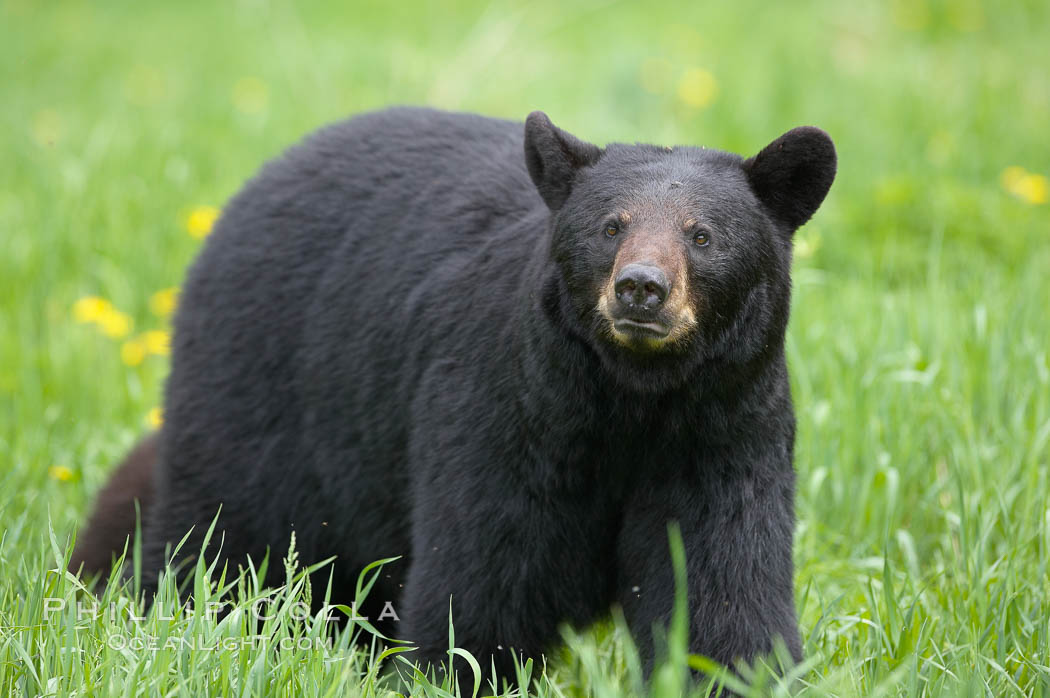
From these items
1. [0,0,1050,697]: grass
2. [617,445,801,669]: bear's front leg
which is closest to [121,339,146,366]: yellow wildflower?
[0,0,1050,697]: grass

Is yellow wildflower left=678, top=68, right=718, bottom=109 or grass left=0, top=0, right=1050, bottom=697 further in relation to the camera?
yellow wildflower left=678, top=68, right=718, bottom=109

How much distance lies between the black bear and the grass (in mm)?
249

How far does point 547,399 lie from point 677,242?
516 mm

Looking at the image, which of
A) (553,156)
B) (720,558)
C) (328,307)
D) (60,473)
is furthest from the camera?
(60,473)

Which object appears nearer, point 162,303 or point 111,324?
point 111,324

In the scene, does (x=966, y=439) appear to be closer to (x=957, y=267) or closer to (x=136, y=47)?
(x=957, y=267)

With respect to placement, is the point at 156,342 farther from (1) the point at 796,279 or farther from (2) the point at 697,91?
(2) the point at 697,91

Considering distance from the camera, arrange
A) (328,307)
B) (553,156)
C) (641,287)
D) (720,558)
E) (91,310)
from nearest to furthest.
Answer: (641,287), (720,558), (553,156), (328,307), (91,310)

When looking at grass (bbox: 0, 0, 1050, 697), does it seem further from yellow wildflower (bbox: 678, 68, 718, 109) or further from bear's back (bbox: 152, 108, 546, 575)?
bear's back (bbox: 152, 108, 546, 575)

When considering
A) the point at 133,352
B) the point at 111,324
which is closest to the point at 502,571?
the point at 111,324

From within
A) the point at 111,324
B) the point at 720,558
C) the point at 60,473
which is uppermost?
the point at 111,324

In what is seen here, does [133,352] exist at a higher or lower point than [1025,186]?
lower

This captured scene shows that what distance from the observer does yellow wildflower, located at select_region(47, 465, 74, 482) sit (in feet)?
13.8

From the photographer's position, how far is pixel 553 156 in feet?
10.0
